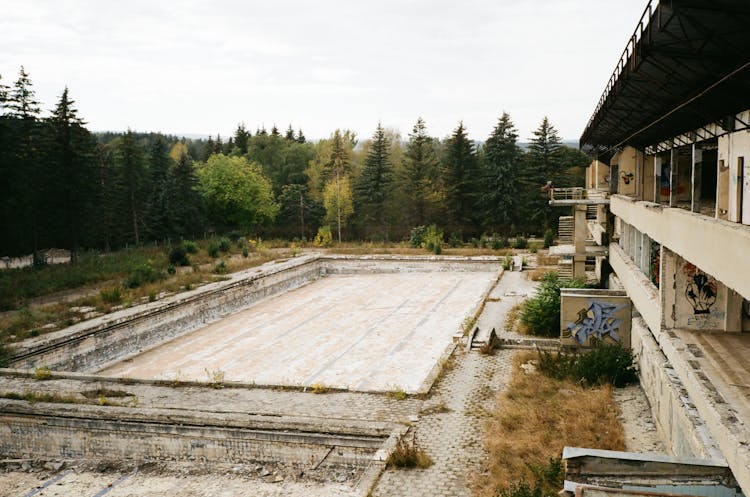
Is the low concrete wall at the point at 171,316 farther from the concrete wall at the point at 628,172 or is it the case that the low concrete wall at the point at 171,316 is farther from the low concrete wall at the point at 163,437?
the concrete wall at the point at 628,172

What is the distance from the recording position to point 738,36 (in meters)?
8.00

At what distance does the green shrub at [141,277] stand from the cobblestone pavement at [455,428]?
1544 cm

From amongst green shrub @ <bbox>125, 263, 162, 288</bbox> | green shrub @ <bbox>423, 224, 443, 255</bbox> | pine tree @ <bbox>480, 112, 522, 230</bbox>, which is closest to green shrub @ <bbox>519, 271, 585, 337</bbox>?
green shrub @ <bbox>125, 263, 162, 288</bbox>

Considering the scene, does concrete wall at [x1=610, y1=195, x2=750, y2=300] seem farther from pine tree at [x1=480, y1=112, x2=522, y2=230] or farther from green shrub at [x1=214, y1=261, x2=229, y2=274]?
pine tree at [x1=480, y1=112, x2=522, y2=230]

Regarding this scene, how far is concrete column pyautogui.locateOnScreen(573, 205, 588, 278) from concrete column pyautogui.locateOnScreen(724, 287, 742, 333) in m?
12.0

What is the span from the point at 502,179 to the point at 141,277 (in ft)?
98.3

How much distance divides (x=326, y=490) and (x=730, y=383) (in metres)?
6.02

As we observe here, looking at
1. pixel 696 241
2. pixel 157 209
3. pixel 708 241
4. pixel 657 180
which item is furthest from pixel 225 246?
pixel 708 241

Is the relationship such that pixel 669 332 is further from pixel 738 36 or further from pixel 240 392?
pixel 240 392

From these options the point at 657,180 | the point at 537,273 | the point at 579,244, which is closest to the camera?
the point at 657,180

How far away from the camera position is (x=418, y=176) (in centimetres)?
5166

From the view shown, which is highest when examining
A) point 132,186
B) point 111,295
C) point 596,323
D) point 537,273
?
point 132,186

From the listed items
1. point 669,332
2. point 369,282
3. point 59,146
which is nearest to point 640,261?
point 669,332

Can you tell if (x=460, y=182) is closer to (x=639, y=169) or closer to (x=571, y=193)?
(x=571, y=193)
